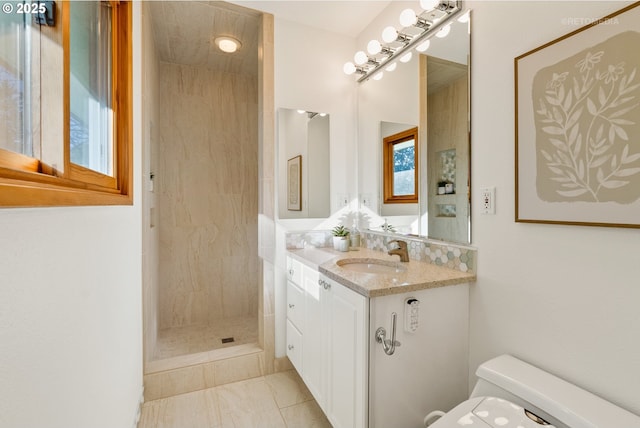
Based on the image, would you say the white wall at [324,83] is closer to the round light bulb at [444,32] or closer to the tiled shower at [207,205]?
the round light bulb at [444,32]

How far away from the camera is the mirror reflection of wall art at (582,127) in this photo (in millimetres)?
872

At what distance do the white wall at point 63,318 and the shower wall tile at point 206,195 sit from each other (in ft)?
5.40

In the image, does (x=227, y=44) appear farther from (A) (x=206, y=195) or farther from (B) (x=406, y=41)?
(B) (x=406, y=41)

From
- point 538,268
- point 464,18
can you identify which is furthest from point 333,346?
point 464,18

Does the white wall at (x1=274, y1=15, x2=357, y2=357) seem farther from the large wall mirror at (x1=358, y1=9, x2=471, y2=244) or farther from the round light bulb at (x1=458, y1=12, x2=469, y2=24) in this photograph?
the round light bulb at (x1=458, y1=12, x2=469, y2=24)

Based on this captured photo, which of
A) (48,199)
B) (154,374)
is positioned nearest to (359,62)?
(48,199)

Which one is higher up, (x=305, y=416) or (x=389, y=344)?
(x=389, y=344)

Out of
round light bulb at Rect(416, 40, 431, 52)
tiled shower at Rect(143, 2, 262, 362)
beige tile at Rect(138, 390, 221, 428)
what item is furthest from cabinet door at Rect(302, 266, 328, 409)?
round light bulb at Rect(416, 40, 431, 52)

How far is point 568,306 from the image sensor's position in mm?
1025

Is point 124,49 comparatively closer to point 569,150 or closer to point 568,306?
point 569,150

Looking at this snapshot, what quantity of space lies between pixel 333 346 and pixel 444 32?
5.82ft

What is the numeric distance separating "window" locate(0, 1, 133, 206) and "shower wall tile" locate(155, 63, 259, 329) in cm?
151

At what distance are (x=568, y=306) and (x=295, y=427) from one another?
4.77 ft

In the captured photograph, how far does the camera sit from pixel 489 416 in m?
0.92
